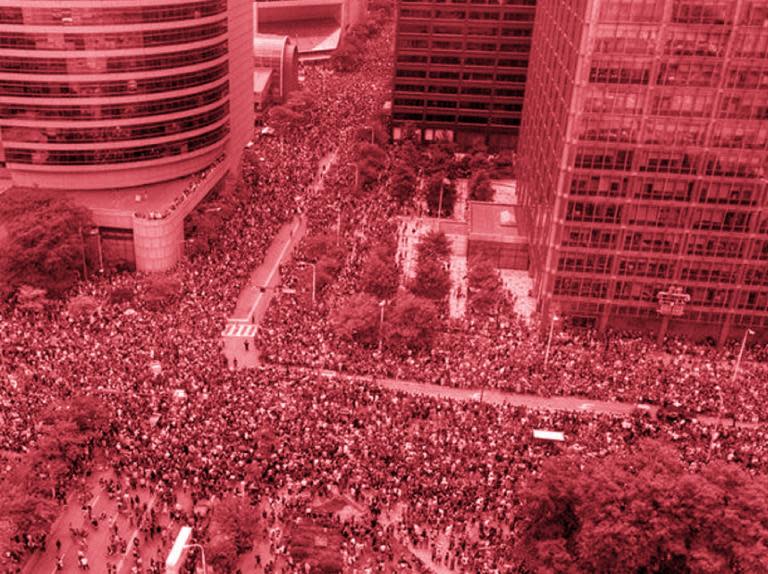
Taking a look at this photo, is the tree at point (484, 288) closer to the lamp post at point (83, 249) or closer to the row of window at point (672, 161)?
the row of window at point (672, 161)

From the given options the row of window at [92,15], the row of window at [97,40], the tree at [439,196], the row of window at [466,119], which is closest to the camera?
the row of window at [92,15]

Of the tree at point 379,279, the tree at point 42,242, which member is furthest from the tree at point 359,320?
the tree at point 42,242

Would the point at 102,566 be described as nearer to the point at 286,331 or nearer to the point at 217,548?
the point at 217,548

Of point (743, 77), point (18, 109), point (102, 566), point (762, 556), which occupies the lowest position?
point (102, 566)

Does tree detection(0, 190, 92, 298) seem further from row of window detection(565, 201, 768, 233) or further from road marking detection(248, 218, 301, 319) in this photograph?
row of window detection(565, 201, 768, 233)

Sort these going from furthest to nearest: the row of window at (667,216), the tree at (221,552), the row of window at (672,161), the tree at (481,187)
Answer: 1. the tree at (481,187)
2. the row of window at (667,216)
3. the row of window at (672,161)
4. the tree at (221,552)

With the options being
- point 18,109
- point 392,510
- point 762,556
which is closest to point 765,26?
point 762,556

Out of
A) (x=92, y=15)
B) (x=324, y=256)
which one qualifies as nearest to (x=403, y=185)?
(x=324, y=256)

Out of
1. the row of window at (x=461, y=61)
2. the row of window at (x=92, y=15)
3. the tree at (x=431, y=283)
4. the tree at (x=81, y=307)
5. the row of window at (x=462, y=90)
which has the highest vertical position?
the row of window at (x=92, y=15)
